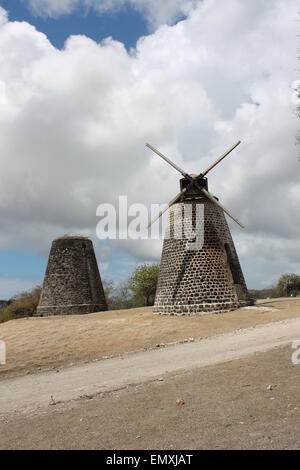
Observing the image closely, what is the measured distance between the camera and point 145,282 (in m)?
40.1

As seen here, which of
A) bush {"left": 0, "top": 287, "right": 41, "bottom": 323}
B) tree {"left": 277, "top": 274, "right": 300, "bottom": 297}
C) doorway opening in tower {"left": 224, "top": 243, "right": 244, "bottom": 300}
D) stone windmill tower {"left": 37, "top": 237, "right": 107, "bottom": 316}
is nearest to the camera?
doorway opening in tower {"left": 224, "top": 243, "right": 244, "bottom": 300}

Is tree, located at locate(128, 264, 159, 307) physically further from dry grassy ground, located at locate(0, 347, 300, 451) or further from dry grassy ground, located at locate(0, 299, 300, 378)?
dry grassy ground, located at locate(0, 347, 300, 451)

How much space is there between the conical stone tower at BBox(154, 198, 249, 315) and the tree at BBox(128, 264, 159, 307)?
1826 cm

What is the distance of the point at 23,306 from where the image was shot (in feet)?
124

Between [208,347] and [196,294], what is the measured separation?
8.96 meters

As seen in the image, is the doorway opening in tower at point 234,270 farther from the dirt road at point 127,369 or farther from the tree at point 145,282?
the tree at point 145,282

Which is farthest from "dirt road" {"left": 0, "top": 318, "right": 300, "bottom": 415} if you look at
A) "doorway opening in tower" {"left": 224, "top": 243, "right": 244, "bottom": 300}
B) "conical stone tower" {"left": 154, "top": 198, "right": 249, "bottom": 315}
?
"doorway opening in tower" {"left": 224, "top": 243, "right": 244, "bottom": 300}

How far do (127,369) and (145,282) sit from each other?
102 ft

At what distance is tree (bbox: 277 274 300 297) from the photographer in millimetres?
45688

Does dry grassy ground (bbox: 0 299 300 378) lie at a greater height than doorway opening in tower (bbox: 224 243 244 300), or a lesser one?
lesser

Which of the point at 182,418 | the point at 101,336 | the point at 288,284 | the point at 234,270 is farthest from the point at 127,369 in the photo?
the point at 288,284

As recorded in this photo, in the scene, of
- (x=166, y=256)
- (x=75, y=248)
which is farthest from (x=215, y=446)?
(x=75, y=248)
